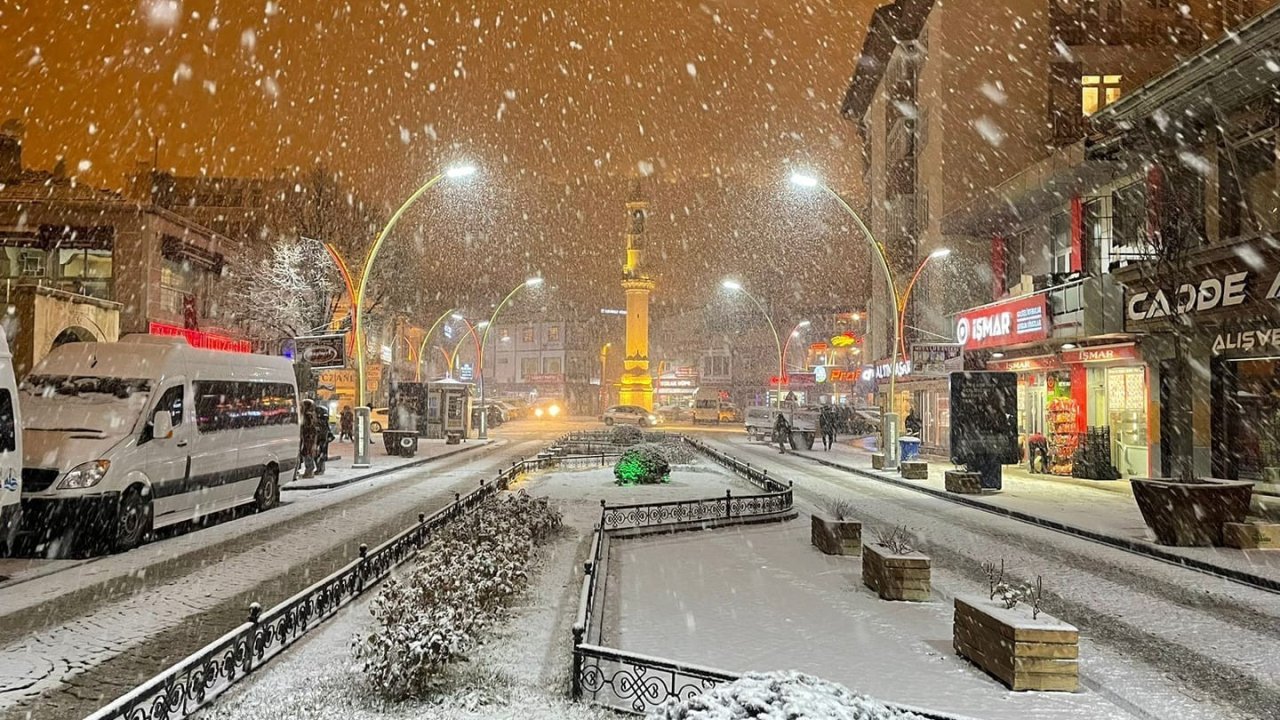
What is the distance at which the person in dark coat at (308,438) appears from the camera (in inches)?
874

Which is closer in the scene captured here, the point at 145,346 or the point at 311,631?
the point at 311,631

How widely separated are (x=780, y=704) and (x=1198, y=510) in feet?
37.6

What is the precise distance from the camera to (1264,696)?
601 cm

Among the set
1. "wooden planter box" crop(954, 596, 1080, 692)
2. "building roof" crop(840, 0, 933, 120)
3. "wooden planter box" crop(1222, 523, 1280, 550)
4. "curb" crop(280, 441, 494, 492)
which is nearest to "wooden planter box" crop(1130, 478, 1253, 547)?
"wooden planter box" crop(1222, 523, 1280, 550)

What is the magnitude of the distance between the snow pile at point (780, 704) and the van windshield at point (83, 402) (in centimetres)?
1076

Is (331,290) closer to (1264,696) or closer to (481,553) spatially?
(481,553)

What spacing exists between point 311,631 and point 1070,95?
32.1 metres

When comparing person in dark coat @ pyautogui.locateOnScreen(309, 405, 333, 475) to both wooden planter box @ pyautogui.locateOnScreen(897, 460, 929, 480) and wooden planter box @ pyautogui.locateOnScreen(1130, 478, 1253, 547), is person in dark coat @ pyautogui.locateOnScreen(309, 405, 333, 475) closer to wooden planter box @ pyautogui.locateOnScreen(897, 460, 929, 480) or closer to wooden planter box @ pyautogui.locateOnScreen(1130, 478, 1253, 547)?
wooden planter box @ pyautogui.locateOnScreen(897, 460, 929, 480)

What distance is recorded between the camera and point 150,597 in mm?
8875

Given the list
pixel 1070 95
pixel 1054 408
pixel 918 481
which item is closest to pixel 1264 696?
pixel 918 481

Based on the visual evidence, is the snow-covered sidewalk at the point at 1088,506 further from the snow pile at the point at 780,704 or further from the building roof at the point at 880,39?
the building roof at the point at 880,39

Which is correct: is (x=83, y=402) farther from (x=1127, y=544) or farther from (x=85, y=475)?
(x=1127, y=544)

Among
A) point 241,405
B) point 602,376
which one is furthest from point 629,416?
point 241,405

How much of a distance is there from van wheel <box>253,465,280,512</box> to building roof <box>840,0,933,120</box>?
36546 mm
